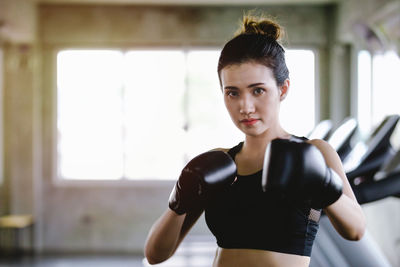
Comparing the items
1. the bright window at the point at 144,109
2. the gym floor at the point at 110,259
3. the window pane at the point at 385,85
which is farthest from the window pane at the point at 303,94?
the gym floor at the point at 110,259

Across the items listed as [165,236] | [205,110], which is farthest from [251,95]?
[205,110]

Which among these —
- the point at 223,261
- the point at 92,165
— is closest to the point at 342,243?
the point at 223,261

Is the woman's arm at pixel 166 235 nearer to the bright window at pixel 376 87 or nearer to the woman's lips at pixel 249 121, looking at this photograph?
the woman's lips at pixel 249 121

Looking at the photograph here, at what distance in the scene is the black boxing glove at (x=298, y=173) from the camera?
0.78 m

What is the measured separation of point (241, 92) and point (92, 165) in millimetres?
4688

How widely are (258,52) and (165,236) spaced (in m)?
0.45

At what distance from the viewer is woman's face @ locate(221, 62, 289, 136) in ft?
3.02

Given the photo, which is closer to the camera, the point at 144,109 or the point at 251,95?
the point at 251,95

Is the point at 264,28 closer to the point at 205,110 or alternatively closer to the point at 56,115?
the point at 205,110

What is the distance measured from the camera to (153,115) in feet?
17.5

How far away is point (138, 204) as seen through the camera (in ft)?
17.5

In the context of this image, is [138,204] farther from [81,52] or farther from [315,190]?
[315,190]

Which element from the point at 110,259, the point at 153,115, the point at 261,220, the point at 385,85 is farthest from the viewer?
the point at 153,115

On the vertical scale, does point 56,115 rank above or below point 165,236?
above
